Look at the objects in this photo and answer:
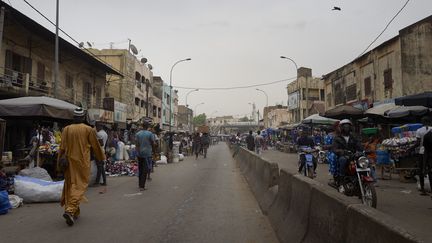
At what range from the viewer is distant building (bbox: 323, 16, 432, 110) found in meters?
22.9

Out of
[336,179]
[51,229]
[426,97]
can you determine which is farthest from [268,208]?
[426,97]

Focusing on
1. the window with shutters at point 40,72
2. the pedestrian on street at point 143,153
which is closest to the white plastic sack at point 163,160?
the window with shutters at point 40,72

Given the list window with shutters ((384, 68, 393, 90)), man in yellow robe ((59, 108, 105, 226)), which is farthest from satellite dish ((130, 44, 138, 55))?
man in yellow robe ((59, 108, 105, 226))

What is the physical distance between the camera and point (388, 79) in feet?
81.9

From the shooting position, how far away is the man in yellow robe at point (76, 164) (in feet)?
21.2

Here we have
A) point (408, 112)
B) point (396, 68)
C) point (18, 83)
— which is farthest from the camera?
point (396, 68)

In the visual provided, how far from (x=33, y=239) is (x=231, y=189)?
6.40m

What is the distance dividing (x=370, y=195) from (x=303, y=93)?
50593mm

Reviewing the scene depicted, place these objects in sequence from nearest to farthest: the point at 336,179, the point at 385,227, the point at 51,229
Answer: the point at 385,227 → the point at 51,229 → the point at 336,179

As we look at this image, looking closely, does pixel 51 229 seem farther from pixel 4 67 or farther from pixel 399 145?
pixel 4 67

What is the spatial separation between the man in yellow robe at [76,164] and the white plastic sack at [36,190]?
7.08ft

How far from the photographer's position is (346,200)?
11.7ft

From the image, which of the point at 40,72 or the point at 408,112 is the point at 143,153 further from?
the point at 40,72

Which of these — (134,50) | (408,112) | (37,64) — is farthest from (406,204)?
(134,50)
